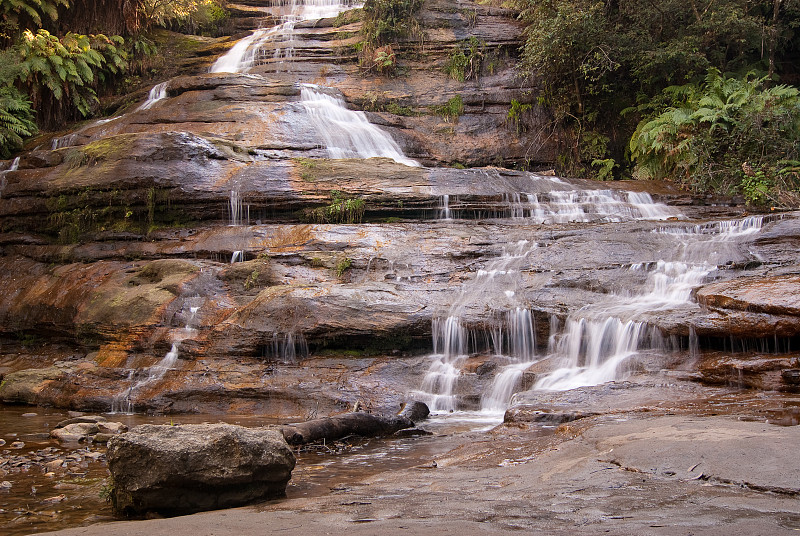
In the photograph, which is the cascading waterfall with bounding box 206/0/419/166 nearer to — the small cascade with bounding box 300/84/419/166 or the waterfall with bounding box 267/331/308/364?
the small cascade with bounding box 300/84/419/166

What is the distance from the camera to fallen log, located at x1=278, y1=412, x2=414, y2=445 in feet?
20.4

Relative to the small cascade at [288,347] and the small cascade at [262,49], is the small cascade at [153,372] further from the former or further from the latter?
the small cascade at [262,49]

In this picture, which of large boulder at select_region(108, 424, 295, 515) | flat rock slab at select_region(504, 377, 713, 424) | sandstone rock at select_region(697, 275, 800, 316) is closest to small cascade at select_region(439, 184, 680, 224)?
sandstone rock at select_region(697, 275, 800, 316)

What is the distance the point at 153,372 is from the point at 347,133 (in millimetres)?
9005

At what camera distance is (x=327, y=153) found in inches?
601

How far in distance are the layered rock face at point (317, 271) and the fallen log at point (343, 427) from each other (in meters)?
1.29

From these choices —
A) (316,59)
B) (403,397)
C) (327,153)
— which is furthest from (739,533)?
(316,59)

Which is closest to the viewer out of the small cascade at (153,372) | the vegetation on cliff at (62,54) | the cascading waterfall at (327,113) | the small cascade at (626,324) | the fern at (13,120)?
the small cascade at (626,324)

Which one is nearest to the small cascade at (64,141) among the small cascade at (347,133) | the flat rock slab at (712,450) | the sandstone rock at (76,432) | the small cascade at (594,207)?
the small cascade at (347,133)

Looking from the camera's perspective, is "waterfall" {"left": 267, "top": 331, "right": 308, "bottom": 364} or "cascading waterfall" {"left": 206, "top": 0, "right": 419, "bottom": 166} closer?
"waterfall" {"left": 267, "top": 331, "right": 308, "bottom": 364}

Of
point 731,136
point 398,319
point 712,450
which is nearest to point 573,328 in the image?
point 398,319

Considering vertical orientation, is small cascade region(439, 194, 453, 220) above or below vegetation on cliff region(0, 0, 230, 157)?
below

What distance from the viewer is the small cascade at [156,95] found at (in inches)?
695

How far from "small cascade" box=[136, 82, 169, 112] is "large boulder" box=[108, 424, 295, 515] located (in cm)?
1558
